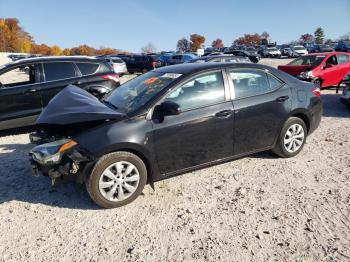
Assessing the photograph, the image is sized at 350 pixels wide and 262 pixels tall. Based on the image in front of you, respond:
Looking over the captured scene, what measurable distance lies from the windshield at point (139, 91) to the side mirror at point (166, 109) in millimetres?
217

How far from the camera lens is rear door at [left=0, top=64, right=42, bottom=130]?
6.51 meters

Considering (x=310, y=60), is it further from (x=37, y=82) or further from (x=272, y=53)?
(x=272, y=53)

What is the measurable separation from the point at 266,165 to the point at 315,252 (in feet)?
6.82

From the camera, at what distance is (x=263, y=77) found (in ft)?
15.5

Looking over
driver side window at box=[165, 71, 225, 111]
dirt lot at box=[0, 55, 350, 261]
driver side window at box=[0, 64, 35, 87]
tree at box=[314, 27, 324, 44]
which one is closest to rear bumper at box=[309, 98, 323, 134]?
dirt lot at box=[0, 55, 350, 261]

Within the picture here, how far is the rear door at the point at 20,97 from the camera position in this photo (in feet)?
21.4

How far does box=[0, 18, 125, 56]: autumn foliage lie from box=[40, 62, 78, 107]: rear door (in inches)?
4379

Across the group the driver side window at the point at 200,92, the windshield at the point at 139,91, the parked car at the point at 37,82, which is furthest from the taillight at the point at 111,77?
the driver side window at the point at 200,92

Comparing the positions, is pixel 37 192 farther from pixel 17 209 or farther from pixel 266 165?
pixel 266 165

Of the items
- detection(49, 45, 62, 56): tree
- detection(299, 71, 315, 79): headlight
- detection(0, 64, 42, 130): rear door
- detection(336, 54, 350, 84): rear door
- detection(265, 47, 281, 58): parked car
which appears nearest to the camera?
detection(0, 64, 42, 130): rear door

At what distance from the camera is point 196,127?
404cm

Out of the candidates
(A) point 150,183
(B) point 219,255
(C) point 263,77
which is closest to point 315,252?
(B) point 219,255

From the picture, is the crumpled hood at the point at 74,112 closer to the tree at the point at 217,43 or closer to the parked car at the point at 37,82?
the parked car at the point at 37,82

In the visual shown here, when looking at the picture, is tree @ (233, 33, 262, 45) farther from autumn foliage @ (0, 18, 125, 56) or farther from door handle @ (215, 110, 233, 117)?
door handle @ (215, 110, 233, 117)
